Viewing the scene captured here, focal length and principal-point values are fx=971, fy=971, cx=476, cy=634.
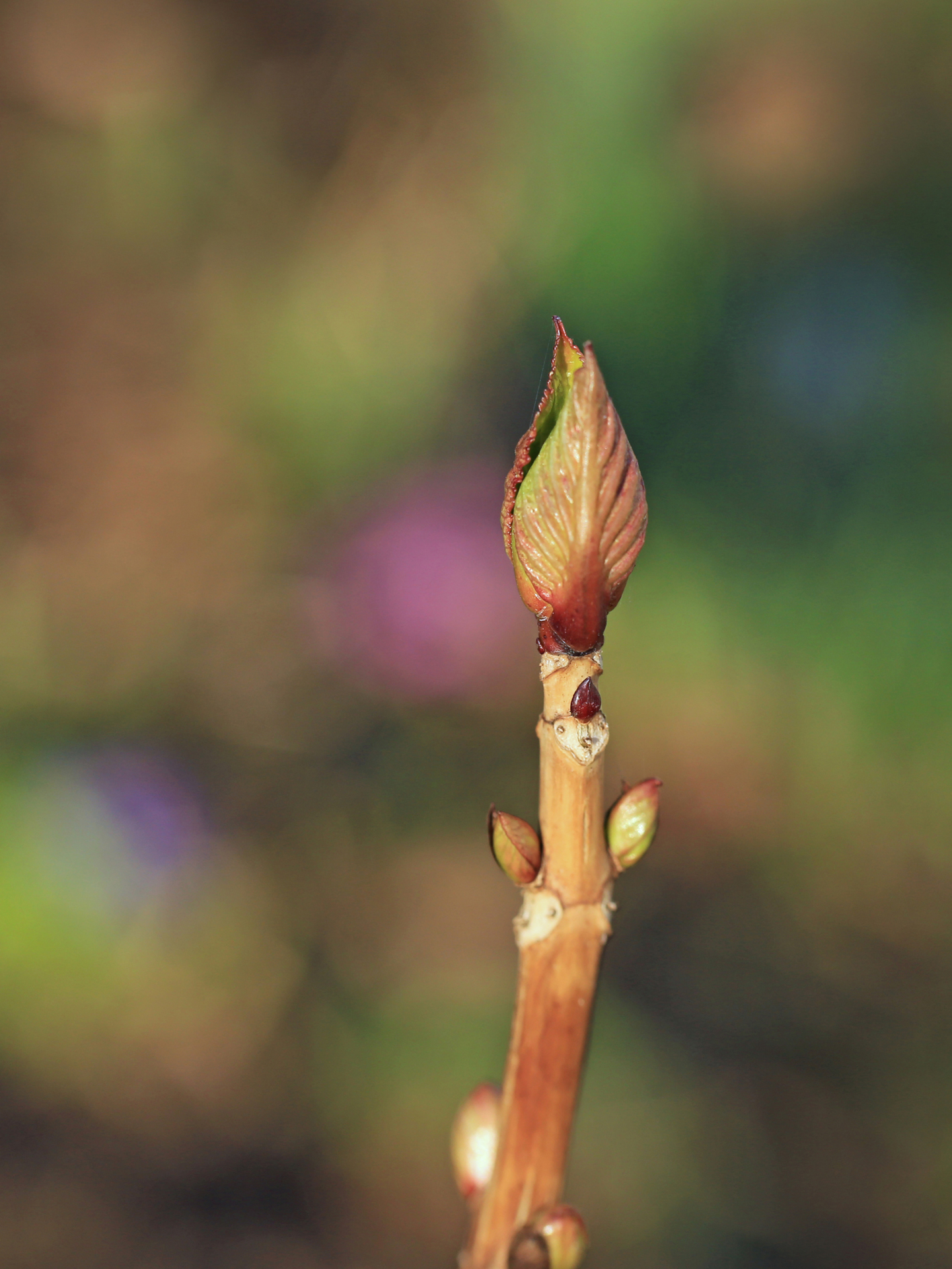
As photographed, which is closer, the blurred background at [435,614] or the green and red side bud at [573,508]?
the green and red side bud at [573,508]

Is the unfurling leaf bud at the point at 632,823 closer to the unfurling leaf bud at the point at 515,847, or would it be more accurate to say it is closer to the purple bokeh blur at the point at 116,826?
the unfurling leaf bud at the point at 515,847

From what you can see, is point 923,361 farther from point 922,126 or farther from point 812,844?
point 812,844

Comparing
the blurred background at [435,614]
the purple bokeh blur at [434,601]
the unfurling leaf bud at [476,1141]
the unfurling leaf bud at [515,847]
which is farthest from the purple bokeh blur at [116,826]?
the unfurling leaf bud at [515,847]

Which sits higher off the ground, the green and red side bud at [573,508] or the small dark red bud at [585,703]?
the green and red side bud at [573,508]

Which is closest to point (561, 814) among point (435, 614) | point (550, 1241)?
point (550, 1241)

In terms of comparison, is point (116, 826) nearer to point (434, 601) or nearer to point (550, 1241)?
point (434, 601)

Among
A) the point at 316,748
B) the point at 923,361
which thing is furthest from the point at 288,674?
the point at 923,361

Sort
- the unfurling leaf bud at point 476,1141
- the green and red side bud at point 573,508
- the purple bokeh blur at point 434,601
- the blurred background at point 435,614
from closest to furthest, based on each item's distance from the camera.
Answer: the green and red side bud at point 573,508 → the unfurling leaf bud at point 476,1141 → the blurred background at point 435,614 → the purple bokeh blur at point 434,601
